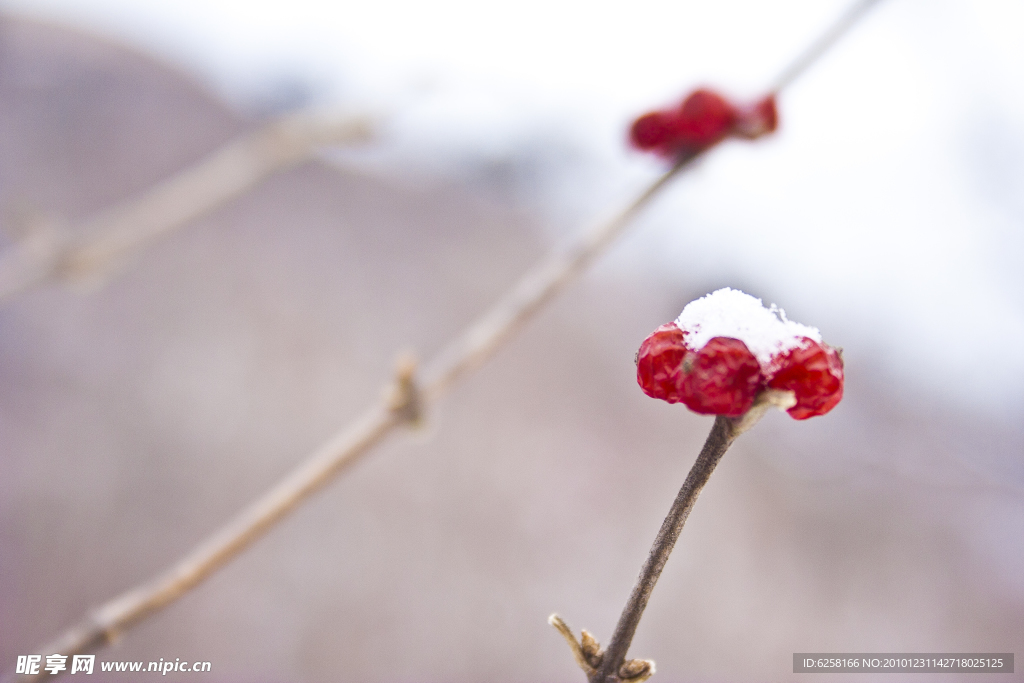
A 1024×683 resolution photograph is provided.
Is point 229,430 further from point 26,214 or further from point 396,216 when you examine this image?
point 26,214

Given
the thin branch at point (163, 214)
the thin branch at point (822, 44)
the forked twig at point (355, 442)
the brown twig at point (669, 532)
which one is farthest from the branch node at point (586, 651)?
the thin branch at point (163, 214)

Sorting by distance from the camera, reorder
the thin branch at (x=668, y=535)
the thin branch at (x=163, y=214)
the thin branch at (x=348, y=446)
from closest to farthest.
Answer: the thin branch at (x=668, y=535), the thin branch at (x=348, y=446), the thin branch at (x=163, y=214)

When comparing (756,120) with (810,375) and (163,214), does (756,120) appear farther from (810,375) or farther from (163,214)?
(163,214)

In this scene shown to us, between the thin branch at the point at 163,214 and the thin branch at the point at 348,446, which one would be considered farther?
the thin branch at the point at 163,214

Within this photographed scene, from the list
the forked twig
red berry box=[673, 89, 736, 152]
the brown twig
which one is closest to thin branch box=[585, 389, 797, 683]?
the brown twig

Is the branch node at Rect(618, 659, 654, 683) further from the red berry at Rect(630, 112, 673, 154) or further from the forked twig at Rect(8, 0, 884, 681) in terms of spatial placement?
the red berry at Rect(630, 112, 673, 154)

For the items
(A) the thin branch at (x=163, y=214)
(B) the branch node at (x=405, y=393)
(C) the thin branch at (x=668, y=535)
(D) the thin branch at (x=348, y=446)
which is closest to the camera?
(C) the thin branch at (x=668, y=535)

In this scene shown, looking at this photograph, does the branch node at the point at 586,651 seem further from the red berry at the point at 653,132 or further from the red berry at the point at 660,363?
the red berry at the point at 653,132
